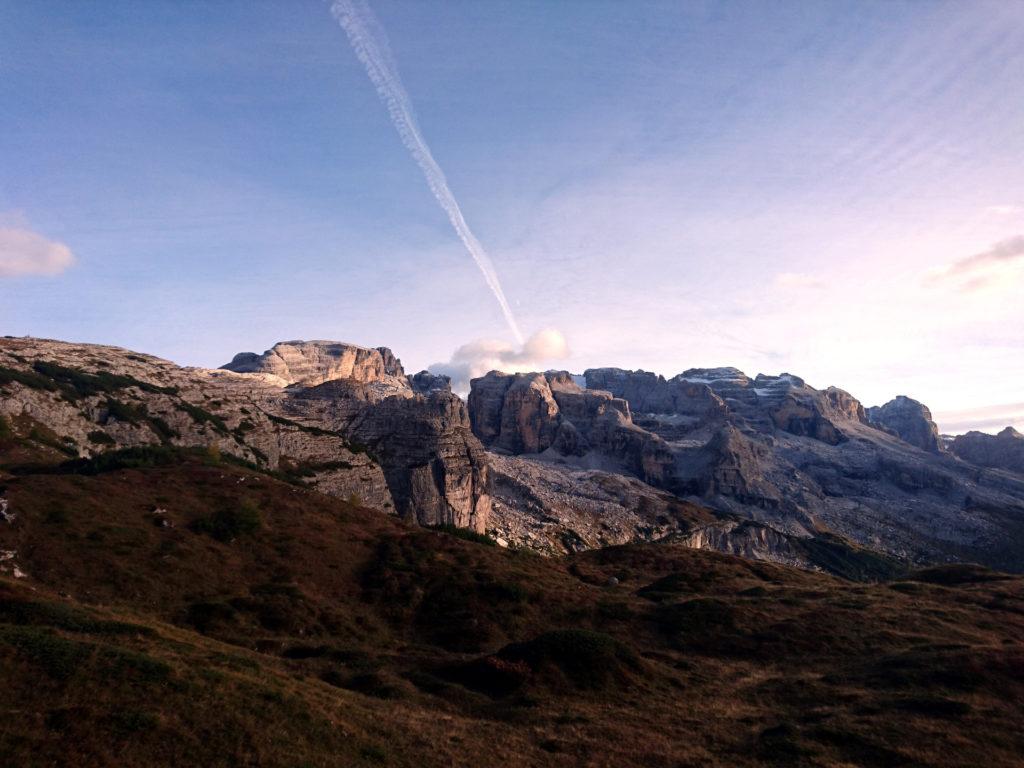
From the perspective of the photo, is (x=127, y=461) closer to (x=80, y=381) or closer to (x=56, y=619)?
(x=80, y=381)

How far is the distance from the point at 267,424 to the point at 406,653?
9319 centimetres

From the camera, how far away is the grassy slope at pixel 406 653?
2561 centimetres

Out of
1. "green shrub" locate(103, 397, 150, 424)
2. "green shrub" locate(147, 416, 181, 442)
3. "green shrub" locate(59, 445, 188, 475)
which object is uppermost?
"green shrub" locate(103, 397, 150, 424)

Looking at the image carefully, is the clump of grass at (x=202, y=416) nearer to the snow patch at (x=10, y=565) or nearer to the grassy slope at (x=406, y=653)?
the grassy slope at (x=406, y=653)

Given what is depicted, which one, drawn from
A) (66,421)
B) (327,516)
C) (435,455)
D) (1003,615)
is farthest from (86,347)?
(1003,615)

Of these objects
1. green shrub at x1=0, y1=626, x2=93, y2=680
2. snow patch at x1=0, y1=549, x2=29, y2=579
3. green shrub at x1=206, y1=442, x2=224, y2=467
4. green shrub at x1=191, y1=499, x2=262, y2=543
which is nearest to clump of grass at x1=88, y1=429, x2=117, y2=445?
green shrub at x1=206, y1=442, x2=224, y2=467

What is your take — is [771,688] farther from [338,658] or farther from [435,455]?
[435,455]

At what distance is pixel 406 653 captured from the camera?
4997 centimetres

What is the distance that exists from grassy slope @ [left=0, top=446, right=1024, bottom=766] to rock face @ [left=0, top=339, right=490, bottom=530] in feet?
106

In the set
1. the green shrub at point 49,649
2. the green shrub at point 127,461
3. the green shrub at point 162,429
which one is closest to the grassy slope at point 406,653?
the green shrub at point 49,649

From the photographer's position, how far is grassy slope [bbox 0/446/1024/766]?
25.6m

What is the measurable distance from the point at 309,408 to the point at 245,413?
69.2ft

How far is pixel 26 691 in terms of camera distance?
23.5 metres

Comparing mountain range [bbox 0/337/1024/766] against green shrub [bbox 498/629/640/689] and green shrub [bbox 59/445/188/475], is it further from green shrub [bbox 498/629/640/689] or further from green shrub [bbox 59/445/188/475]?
green shrub [bbox 59/445/188/475]
